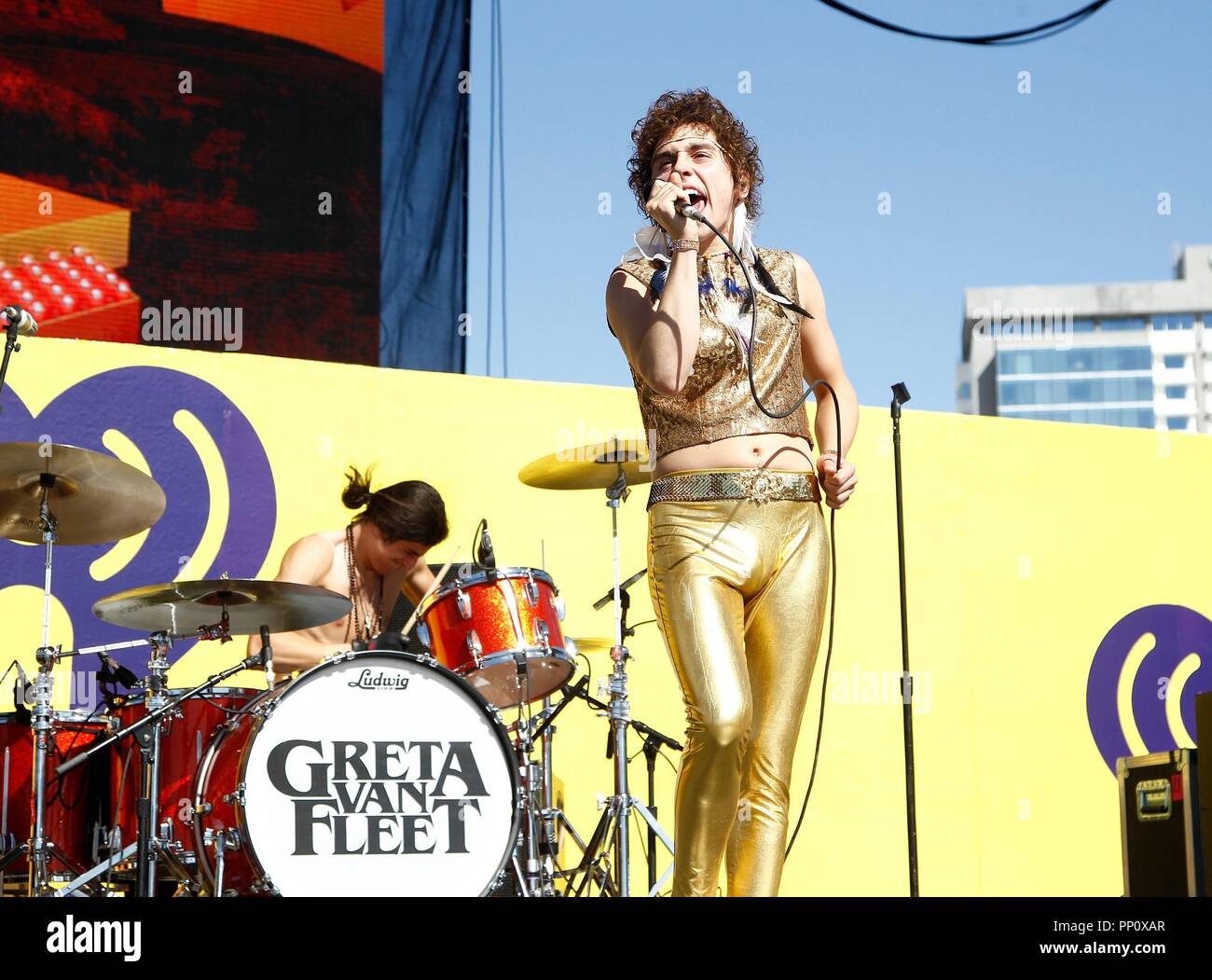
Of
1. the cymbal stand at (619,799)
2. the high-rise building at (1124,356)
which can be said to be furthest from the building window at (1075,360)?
the cymbal stand at (619,799)

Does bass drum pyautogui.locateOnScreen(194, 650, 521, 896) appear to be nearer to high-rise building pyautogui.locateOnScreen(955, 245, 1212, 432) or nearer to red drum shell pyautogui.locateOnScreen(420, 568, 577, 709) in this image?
red drum shell pyautogui.locateOnScreen(420, 568, 577, 709)

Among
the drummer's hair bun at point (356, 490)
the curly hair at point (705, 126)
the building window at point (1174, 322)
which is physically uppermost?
the building window at point (1174, 322)

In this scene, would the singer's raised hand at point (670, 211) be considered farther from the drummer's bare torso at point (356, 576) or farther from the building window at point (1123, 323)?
the building window at point (1123, 323)

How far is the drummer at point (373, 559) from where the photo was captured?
235 inches

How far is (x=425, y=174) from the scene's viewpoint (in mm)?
7000

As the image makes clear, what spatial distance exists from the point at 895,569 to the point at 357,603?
102 inches

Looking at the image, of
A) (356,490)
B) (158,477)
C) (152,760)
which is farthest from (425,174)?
(152,760)

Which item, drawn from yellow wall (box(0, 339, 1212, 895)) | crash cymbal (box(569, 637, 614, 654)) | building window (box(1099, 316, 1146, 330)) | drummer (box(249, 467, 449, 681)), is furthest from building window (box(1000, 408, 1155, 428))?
drummer (box(249, 467, 449, 681))

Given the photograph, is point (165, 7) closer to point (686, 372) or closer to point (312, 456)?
point (312, 456)

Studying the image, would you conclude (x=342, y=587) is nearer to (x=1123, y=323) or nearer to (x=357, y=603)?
(x=357, y=603)

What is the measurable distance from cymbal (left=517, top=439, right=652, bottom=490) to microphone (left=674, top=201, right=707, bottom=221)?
2191mm

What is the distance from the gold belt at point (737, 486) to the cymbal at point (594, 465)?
6.93 ft
